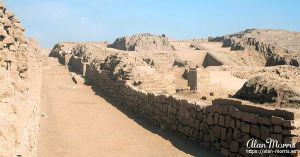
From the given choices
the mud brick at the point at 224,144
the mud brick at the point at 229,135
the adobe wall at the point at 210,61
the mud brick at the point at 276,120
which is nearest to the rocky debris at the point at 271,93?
the mud brick at the point at 229,135

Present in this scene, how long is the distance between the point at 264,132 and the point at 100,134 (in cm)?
531

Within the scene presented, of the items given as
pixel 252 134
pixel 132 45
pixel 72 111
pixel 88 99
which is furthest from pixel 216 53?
pixel 252 134

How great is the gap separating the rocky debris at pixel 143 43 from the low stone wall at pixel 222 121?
37.3m

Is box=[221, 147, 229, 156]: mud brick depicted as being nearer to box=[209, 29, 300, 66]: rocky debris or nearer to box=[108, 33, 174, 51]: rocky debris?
box=[209, 29, 300, 66]: rocky debris

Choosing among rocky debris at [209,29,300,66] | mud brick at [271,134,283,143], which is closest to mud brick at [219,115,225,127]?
mud brick at [271,134,283,143]

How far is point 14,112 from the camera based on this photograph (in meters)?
5.07

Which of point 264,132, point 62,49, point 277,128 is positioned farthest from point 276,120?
point 62,49

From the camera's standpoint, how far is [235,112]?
301 inches

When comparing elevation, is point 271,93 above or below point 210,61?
below

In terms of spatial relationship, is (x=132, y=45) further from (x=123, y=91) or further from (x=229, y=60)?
(x=123, y=91)

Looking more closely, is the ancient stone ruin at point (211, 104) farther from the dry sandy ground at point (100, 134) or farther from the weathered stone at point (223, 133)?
the dry sandy ground at point (100, 134)

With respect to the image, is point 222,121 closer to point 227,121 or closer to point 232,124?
point 227,121

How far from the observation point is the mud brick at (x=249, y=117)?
7034mm

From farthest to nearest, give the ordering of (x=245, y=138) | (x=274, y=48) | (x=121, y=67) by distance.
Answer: (x=274, y=48), (x=121, y=67), (x=245, y=138)
